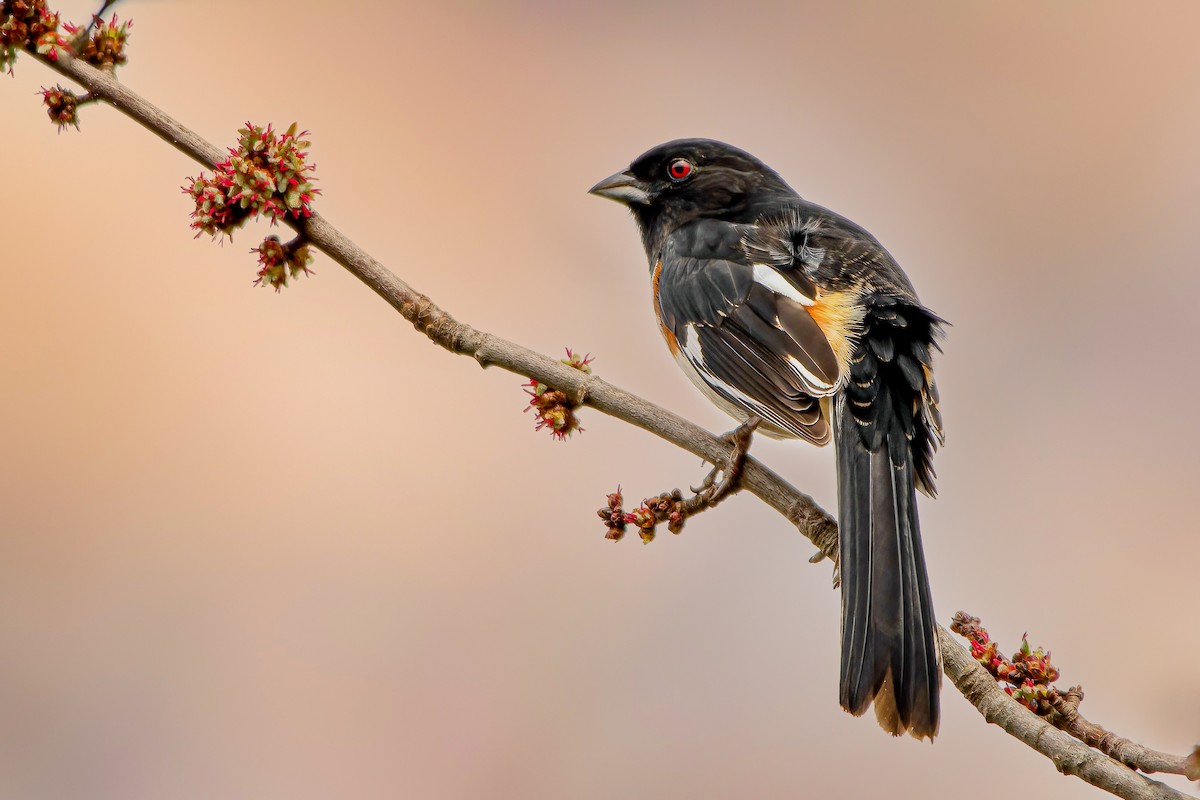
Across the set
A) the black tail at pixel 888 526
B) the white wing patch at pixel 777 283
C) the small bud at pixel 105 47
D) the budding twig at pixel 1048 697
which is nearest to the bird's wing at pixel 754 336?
the white wing patch at pixel 777 283

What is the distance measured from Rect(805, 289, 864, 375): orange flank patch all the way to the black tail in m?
0.03

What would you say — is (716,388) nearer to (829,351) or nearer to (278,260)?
(829,351)

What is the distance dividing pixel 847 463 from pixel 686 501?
0.43 metres

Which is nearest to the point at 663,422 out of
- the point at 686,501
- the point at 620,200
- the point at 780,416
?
the point at 686,501

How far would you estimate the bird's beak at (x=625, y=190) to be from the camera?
363 centimetres

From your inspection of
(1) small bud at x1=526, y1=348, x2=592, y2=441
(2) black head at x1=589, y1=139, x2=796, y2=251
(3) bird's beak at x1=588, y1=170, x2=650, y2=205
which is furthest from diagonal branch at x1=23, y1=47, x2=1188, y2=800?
(3) bird's beak at x1=588, y1=170, x2=650, y2=205

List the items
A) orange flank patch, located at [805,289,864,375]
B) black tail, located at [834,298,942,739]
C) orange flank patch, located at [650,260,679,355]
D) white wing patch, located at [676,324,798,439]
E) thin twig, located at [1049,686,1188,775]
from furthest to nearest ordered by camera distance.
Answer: orange flank patch, located at [650,260,679,355], orange flank patch, located at [805,289,864,375], white wing patch, located at [676,324,798,439], black tail, located at [834,298,942,739], thin twig, located at [1049,686,1188,775]

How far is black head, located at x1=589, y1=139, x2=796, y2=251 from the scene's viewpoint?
3.55m

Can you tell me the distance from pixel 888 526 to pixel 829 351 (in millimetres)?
568

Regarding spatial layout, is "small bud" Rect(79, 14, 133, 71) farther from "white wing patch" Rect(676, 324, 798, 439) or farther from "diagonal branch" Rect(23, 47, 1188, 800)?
"white wing patch" Rect(676, 324, 798, 439)

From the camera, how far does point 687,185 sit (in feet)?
11.8

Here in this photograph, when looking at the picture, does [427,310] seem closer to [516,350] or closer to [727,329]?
[516,350]

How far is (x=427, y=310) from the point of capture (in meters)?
2.36

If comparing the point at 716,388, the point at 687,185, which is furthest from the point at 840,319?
the point at 687,185
